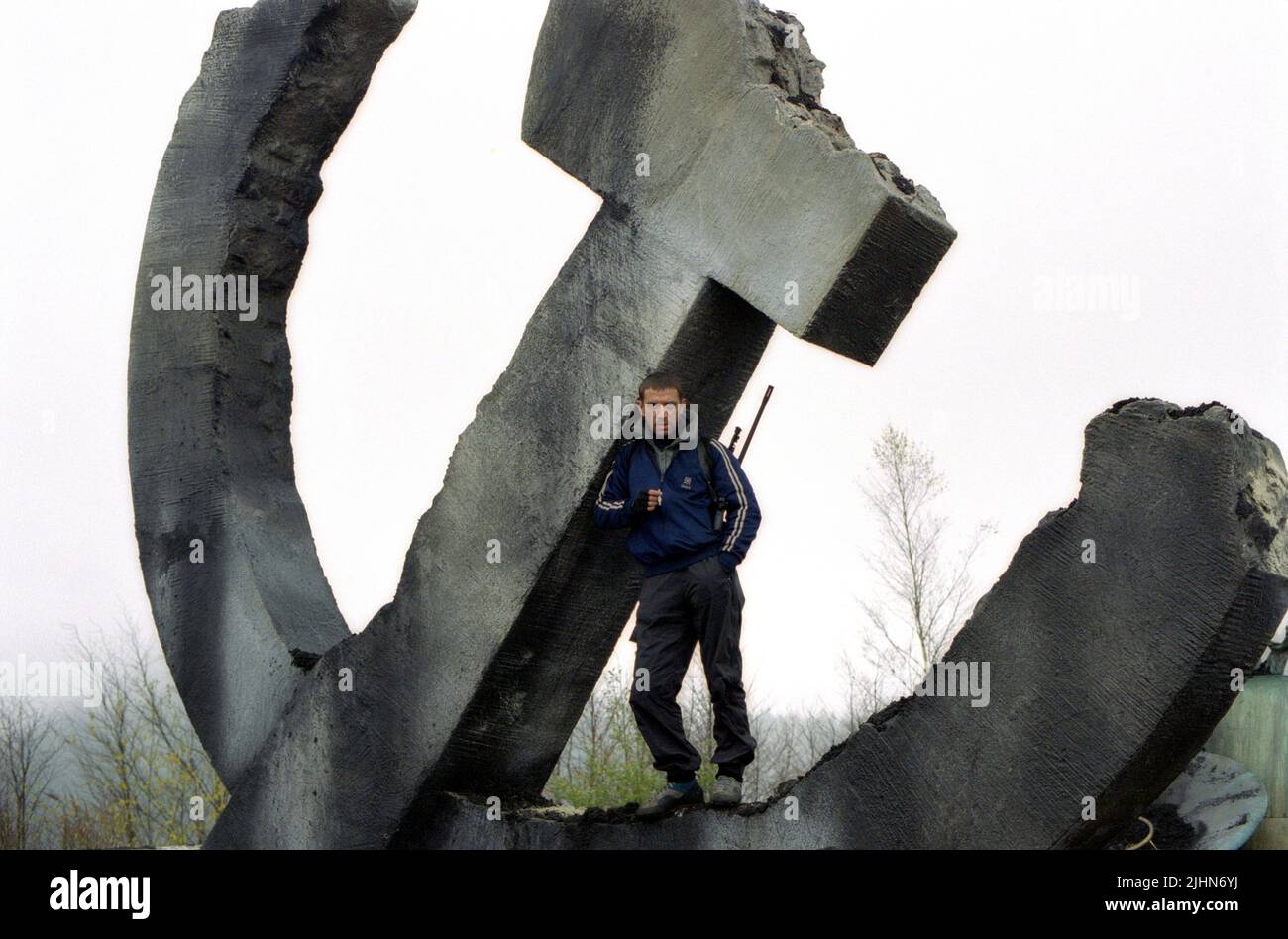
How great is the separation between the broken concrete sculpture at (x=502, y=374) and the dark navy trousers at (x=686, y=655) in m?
0.46

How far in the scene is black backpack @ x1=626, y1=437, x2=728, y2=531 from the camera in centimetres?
566

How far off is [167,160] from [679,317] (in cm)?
286

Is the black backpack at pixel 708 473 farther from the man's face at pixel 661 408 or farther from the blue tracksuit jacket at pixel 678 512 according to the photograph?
the man's face at pixel 661 408

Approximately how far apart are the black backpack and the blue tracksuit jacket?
0.04 feet

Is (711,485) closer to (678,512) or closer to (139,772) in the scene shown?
(678,512)

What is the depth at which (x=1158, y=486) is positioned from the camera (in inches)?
188

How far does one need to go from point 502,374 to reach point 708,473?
0.91 meters

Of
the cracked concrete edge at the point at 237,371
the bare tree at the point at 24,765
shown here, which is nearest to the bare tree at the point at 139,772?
the bare tree at the point at 24,765

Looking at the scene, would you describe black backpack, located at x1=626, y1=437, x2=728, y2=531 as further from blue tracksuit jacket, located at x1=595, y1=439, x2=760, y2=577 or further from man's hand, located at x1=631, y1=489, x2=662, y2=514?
man's hand, located at x1=631, y1=489, x2=662, y2=514

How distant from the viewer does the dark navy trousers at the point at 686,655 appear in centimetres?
557

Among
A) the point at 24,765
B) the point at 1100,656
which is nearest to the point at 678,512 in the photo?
the point at 1100,656

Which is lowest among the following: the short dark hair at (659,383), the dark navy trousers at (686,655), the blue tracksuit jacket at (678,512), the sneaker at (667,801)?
the sneaker at (667,801)
